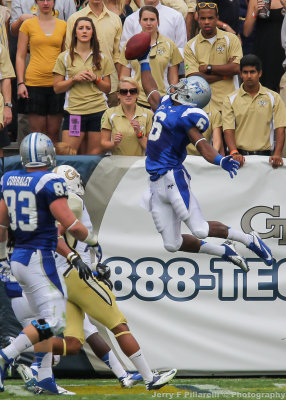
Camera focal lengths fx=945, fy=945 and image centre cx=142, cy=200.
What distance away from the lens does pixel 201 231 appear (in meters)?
7.16

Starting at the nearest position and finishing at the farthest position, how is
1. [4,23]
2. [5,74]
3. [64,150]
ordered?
[64,150] → [5,74] → [4,23]

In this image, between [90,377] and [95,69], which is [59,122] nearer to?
[95,69]

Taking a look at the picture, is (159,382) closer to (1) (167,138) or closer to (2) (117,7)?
(1) (167,138)

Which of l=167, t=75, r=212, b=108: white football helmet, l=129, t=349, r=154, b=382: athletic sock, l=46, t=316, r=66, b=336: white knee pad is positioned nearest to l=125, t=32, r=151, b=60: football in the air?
l=167, t=75, r=212, b=108: white football helmet

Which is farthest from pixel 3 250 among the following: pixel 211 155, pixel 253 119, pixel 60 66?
pixel 253 119

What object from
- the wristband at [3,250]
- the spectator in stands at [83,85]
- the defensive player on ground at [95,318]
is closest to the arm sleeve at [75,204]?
the defensive player on ground at [95,318]

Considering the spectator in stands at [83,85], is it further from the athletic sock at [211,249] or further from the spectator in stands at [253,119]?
the athletic sock at [211,249]

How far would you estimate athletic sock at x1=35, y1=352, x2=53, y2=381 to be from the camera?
23.0 feet

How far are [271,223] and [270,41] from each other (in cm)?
276

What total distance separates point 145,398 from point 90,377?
1.35m

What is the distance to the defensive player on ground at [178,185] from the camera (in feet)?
23.5

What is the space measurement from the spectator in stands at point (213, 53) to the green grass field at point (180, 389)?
3.02 metres

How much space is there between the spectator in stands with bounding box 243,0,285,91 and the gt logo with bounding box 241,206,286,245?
2374mm

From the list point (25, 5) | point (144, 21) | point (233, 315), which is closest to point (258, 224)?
point (233, 315)
